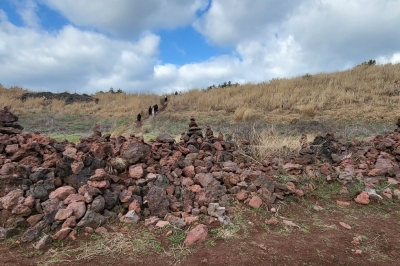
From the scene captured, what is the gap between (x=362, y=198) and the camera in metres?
3.57

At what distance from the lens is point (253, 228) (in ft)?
9.30

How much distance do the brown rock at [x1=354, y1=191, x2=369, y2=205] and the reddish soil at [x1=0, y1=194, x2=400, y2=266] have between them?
0.95ft

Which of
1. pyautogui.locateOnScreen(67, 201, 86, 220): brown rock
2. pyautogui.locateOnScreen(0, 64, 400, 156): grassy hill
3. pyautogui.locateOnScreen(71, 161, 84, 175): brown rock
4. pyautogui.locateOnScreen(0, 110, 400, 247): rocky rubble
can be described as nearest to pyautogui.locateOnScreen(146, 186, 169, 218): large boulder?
pyautogui.locateOnScreen(0, 110, 400, 247): rocky rubble

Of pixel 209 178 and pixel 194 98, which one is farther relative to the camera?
pixel 194 98

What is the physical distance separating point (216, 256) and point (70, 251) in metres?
1.18

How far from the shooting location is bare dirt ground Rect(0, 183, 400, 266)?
2.31 m

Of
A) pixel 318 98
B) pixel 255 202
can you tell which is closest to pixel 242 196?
pixel 255 202

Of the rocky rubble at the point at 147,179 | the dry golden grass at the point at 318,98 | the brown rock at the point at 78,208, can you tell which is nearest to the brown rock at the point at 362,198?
the rocky rubble at the point at 147,179

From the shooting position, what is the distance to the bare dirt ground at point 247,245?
2.31 m

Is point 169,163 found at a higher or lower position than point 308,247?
higher

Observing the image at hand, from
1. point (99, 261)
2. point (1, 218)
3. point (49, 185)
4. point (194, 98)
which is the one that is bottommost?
point (99, 261)

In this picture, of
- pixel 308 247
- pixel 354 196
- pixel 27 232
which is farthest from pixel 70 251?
pixel 354 196

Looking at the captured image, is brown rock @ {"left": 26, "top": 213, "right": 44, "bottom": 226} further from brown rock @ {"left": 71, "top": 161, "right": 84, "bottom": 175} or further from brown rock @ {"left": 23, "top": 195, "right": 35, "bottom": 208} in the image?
brown rock @ {"left": 71, "top": 161, "right": 84, "bottom": 175}

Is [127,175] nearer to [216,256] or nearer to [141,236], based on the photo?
[141,236]
